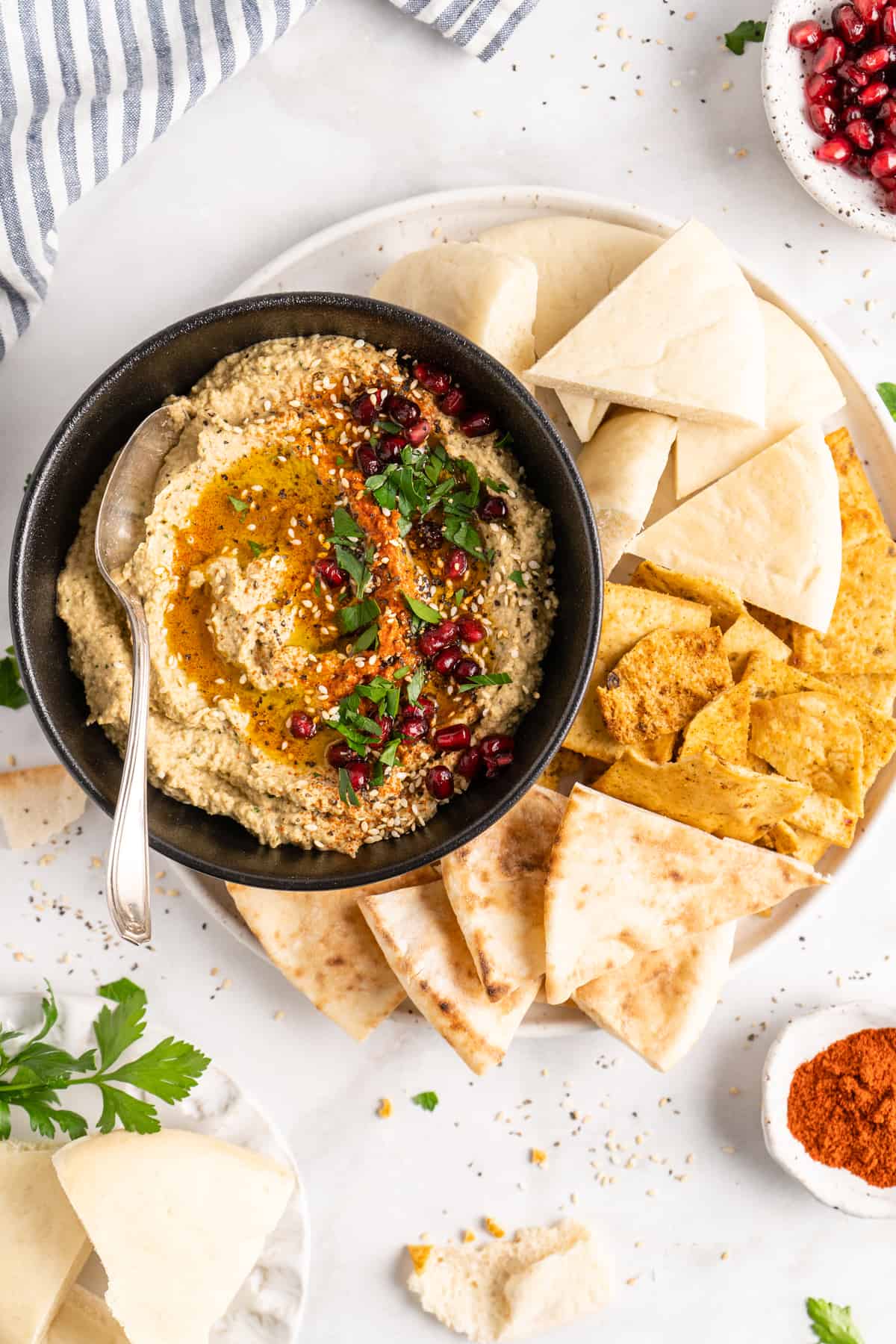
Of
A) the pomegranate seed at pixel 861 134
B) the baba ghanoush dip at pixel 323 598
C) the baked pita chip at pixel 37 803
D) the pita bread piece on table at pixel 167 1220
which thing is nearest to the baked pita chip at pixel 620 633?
the baba ghanoush dip at pixel 323 598

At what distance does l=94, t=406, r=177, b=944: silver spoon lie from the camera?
111 inches

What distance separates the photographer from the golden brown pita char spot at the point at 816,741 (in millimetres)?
3373

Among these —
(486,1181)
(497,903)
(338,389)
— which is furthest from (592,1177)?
(338,389)

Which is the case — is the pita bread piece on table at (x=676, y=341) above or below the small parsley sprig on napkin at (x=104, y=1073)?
above

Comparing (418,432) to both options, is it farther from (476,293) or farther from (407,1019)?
(407,1019)

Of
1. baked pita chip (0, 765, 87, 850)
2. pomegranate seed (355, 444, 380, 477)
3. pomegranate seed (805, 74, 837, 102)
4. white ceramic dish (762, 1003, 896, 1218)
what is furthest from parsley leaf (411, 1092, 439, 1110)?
pomegranate seed (805, 74, 837, 102)

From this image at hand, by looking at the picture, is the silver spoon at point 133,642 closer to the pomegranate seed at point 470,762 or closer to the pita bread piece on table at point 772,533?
the pomegranate seed at point 470,762

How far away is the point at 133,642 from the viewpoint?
3020 mm

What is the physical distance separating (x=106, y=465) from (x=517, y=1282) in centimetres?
297

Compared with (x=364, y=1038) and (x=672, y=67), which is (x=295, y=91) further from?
(x=364, y=1038)

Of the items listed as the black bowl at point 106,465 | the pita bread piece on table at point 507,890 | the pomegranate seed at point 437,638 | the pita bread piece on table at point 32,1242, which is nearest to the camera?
the black bowl at point 106,465

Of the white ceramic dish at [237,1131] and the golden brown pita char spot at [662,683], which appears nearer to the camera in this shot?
the golden brown pita char spot at [662,683]

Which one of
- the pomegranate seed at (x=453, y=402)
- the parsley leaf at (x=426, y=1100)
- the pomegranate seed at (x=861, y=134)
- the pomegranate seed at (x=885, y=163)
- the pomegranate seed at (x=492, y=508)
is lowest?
the parsley leaf at (x=426, y=1100)

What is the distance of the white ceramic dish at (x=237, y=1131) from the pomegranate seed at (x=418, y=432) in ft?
7.10
